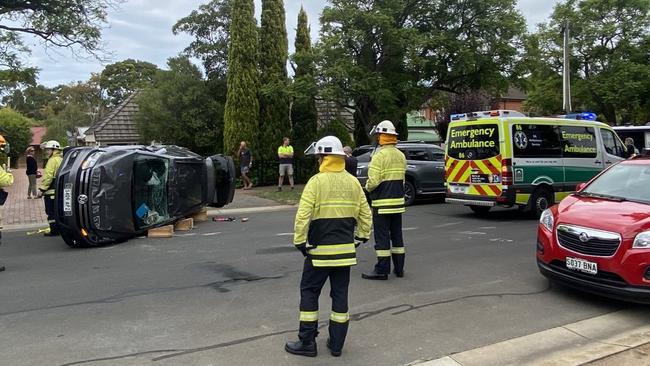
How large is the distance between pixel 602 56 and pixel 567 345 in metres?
34.0

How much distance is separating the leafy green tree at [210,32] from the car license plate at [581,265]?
2139 centimetres

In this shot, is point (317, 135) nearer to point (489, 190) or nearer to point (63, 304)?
point (489, 190)

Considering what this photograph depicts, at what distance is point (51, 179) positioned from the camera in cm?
1010

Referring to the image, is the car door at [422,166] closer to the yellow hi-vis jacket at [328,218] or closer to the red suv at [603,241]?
the red suv at [603,241]

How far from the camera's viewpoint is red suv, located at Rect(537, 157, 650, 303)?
Result: 5141 millimetres

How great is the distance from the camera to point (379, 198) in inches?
257

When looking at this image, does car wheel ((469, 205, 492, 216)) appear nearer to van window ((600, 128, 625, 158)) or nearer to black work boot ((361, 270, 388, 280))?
van window ((600, 128, 625, 158))

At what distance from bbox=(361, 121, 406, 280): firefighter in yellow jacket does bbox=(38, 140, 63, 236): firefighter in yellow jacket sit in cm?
643

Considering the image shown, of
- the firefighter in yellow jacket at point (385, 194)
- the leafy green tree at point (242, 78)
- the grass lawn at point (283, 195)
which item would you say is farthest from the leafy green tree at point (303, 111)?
the firefighter in yellow jacket at point (385, 194)

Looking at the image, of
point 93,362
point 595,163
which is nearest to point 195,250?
point 93,362

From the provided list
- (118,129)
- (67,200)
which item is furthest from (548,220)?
(118,129)

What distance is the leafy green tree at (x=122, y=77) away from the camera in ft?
222

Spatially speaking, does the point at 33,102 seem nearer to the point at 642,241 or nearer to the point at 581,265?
the point at 581,265

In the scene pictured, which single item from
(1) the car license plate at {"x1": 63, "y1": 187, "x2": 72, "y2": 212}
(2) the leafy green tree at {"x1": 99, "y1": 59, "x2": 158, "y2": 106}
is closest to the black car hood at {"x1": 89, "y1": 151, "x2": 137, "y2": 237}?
(1) the car license plate at {"x1": 63, "y1": 187, "x2": 72, "y2": 212}
